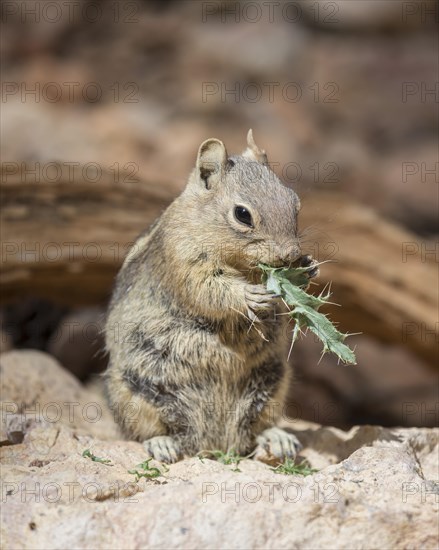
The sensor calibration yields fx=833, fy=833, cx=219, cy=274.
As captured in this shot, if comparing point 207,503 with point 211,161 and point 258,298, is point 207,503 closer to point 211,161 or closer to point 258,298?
point 258,298

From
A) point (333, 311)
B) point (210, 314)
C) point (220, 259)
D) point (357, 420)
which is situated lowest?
point (357, 420)

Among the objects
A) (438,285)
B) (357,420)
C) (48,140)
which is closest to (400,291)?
(438,285)

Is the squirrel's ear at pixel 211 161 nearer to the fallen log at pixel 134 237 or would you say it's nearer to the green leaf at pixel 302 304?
the green leaf at pixel 302 304

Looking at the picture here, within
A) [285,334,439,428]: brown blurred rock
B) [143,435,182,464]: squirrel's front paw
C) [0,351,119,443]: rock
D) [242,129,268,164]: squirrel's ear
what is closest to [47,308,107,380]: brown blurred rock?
[0,351,119,443]: rock

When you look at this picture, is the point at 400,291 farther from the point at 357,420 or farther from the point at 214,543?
the point at 214,543

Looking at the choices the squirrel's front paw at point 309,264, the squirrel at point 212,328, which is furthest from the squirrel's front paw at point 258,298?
the squirrel's front paw at point 309,264

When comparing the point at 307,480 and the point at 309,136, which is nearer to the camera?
the point at 307,480

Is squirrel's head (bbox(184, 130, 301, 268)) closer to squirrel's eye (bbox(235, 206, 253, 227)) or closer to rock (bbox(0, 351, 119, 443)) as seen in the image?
squirrel's eye (bbox(235, 206, 253, 227))

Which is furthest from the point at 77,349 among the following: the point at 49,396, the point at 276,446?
the point at 276,446
